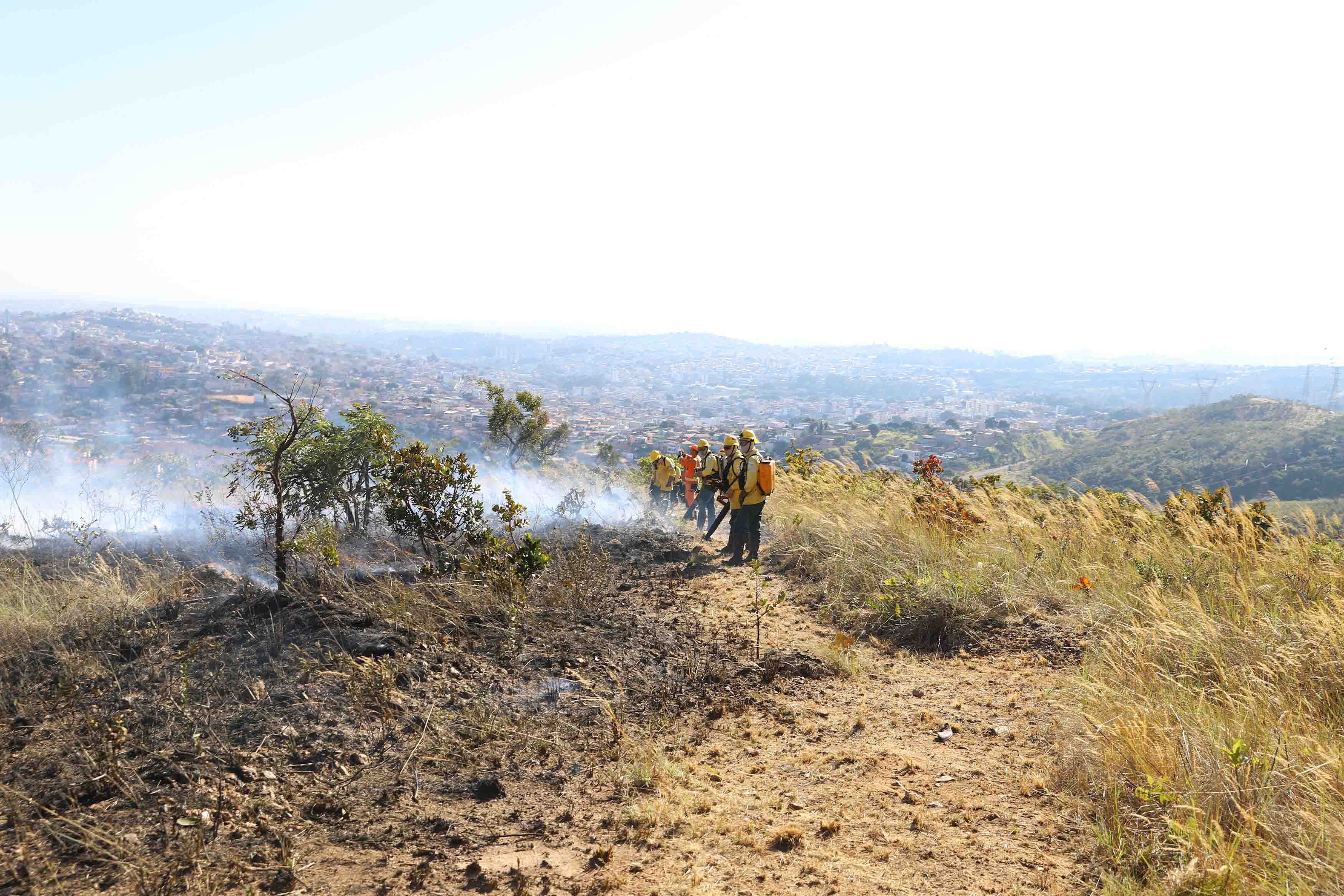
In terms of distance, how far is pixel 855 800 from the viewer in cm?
349

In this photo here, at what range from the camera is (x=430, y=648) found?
4.57m

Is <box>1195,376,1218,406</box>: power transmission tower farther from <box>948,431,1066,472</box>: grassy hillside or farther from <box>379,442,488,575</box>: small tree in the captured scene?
<box>379,442,488,575</box>: small tree

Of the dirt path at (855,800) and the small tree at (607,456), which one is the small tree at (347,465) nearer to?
the dirt path at (855,800)

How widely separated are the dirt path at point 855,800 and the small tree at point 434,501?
2906 mm

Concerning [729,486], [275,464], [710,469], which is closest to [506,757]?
[275,464]

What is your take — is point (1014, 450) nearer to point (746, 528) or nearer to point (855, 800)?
point (746, 528)

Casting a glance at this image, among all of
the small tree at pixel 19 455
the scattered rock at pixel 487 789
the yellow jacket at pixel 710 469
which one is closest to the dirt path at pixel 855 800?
the scattered rock at pixel 487 789

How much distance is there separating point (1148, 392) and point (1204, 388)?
1207 centimetres

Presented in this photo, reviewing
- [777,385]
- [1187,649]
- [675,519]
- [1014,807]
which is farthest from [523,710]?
[777,385]

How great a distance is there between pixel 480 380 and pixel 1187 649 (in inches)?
512

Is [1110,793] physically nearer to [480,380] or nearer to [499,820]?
[499,820]

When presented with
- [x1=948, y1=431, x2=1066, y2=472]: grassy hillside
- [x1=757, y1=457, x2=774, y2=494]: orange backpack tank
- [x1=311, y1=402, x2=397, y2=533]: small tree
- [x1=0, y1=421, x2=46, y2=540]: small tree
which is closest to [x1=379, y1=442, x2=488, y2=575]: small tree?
[x1=311, y1=402, x2=397, y2=533]: small tree

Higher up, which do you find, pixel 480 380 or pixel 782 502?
pixel 480 380

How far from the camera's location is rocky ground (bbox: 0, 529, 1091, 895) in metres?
2.81
